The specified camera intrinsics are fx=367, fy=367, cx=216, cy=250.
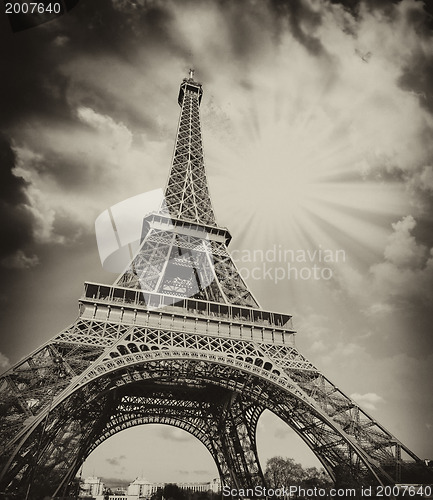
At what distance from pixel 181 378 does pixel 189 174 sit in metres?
17.2

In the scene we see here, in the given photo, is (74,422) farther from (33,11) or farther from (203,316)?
(33,11)

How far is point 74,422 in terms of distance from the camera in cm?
2256

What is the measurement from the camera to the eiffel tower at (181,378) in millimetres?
13617

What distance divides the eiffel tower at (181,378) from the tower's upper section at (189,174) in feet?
0.55

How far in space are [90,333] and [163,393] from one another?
37.7 ft

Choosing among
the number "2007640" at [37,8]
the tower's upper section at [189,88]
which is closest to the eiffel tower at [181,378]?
the number "2007640" at [37,8]

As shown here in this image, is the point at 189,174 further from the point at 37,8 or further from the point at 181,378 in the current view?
the point at 37,8

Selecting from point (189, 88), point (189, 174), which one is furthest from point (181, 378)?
point (189, 88)

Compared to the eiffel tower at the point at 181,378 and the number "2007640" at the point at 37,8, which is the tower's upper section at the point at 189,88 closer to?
the eiffel tower at the point at 181,378

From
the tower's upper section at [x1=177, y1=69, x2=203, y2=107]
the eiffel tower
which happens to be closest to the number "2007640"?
the eiffel tower

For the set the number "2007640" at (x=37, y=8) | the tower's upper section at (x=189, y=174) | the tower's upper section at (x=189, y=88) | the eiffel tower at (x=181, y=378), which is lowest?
the eiffel tower at (x=181, y=378)

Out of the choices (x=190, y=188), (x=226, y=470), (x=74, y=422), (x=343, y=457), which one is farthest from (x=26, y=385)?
(x=190, y=188)

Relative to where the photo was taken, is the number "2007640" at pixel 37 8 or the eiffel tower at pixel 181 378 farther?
the eiffel tower at pixel 181 378

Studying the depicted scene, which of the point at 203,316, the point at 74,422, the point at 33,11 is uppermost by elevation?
the point at 33,11
